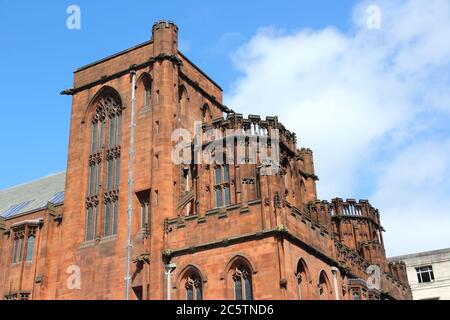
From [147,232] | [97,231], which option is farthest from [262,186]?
[97,231]

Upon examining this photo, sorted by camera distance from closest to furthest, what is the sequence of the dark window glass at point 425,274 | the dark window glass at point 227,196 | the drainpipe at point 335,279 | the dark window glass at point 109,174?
the drainpipe at point 335,279 < the dark window glass at point 227,196 < the dark window glass at point 109,174 < the dark window glass at point 425,274

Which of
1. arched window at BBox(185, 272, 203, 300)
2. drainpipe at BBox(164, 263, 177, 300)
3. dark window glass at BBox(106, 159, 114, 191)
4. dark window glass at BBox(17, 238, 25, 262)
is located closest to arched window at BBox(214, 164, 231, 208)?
drainpipe at BBox(164, 263, 177, 300)

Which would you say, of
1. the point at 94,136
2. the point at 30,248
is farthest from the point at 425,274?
the point at 30,248

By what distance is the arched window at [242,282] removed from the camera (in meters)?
26.6

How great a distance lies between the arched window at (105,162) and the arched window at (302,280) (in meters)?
11.2

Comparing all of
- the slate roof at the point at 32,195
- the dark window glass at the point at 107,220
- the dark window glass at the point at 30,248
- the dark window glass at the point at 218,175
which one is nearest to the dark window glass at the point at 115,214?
the dark window glass at the point at 107,220

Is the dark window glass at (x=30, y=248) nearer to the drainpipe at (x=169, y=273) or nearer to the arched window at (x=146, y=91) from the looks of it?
the arched window at (x=146, y=91)

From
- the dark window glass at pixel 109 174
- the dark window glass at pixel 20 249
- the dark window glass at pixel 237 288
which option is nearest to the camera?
the dark window glass at pixel 237 288

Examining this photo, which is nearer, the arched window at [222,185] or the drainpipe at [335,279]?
the drainpipe at [335,279]

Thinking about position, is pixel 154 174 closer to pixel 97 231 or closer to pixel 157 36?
pixel 97 231

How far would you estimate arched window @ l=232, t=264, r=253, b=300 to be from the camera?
26609mm

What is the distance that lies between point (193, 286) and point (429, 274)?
4184 cm
